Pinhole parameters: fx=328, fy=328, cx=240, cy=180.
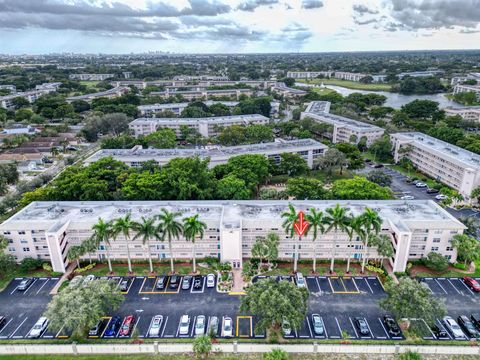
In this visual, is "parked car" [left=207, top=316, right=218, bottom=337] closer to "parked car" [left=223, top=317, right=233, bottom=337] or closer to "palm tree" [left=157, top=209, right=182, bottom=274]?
"parked car" [left=223, top=317, right=233, bottom=337]

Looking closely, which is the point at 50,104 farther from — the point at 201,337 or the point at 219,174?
the point at 201,337

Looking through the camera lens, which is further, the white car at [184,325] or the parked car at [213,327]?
the white car at [184,325]

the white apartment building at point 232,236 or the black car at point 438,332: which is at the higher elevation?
the white apartment building at point 232,236

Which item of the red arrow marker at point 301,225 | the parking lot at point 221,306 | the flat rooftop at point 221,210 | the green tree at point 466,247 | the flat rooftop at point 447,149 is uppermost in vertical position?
the red arrow marker at point 301,225

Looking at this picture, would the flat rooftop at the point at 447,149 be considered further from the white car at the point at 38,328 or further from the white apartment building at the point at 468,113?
the white car at the point at 38,328

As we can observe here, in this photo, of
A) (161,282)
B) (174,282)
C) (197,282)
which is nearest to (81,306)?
(161,282)

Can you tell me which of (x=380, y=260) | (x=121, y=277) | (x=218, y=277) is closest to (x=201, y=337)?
(x=218, y=277)

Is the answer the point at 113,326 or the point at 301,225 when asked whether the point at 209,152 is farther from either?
the point at 113,326

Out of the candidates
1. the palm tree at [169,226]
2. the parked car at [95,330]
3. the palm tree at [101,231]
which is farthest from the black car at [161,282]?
the palm tree at [101,231]
